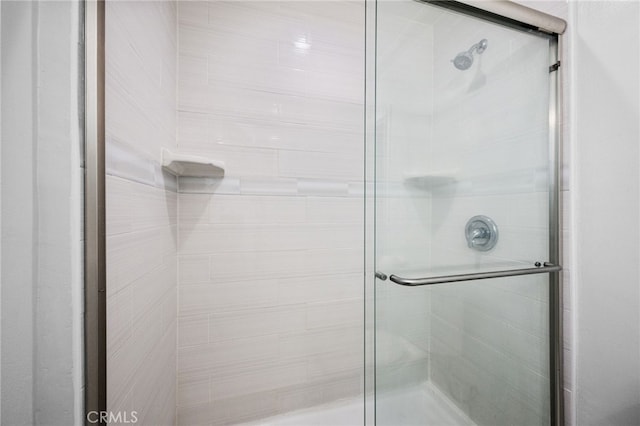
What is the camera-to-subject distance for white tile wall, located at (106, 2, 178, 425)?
56 cm

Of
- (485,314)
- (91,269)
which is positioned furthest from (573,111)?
(91,269)

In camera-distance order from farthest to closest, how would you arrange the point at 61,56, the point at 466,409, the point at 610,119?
the point at 466,409
the point at 610,119
the point at 61,56

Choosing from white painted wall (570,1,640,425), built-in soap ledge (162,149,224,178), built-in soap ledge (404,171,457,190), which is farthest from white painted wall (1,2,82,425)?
white painted wall (570,1,640,425)

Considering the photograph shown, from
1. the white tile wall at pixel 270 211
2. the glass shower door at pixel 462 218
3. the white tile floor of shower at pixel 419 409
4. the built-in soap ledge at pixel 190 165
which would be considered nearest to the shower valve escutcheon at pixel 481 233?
the glass shower door at pixel 462 218

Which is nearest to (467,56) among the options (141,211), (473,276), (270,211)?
(473,276)

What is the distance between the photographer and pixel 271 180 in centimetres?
119

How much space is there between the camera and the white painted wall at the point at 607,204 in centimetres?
59

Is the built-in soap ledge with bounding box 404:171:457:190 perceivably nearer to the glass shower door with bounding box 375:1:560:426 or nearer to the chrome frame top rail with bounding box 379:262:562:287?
the glass shower door with bounding box 375:1:560:426

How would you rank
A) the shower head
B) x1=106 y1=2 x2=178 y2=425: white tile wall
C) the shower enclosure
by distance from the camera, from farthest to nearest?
the shower head → the shower enclosure → x1=106 y1=2 x2=178 y2=425: white tile wall

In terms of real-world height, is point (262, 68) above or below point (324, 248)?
above

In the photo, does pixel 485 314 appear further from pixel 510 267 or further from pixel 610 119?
pixel 610 119

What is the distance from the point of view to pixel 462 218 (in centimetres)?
82

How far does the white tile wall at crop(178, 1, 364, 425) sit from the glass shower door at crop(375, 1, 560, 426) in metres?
0.53

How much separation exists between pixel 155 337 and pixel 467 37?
4.48 ft
